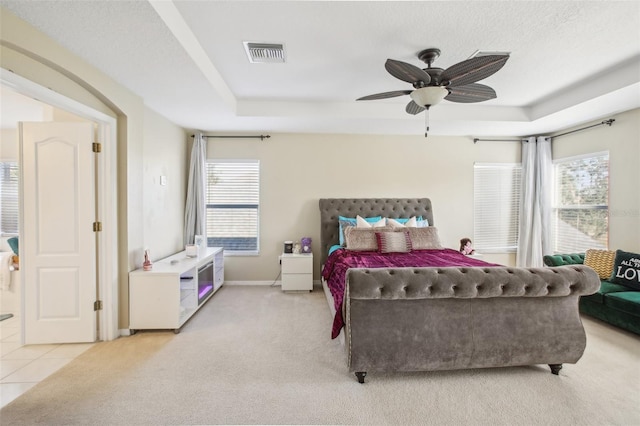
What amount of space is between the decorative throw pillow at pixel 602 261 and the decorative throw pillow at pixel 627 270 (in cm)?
9

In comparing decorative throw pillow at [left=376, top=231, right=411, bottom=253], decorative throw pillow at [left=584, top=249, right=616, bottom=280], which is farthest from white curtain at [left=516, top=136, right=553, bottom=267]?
decorative throw pillow at [left=376, top=231, right=411, bottom=253]

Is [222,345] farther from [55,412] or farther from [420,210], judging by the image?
[420,210]

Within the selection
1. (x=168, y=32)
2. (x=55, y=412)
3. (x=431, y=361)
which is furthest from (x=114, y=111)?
(x=431, y=361)

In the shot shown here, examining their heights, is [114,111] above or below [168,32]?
below

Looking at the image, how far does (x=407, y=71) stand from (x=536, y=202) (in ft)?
13.1

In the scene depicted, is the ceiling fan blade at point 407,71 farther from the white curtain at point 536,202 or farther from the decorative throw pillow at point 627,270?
the white curtain at point 536,202

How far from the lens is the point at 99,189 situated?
271cm

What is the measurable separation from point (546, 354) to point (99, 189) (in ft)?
13.9

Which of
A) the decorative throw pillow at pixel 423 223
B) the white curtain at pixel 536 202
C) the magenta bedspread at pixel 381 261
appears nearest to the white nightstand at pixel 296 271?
the magenta bedspread at pixel 381 261

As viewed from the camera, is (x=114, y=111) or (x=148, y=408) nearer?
(x=148, y=408)

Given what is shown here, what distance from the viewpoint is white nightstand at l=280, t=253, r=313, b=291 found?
4.18 metres

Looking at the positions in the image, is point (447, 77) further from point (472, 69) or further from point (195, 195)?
point (195, 195)

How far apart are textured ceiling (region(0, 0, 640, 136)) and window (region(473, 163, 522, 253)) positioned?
110cm

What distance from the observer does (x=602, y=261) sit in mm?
3422
